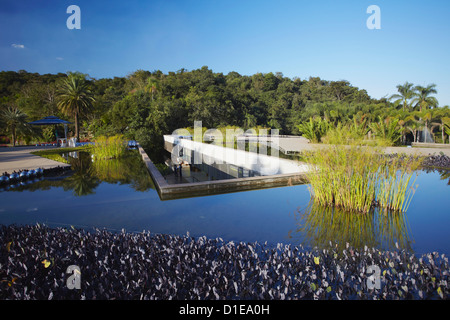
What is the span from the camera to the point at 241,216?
3.66 meters

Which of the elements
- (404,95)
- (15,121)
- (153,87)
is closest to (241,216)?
(15,121)

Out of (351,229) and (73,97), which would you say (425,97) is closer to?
(351,229)

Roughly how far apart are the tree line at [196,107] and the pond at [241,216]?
20.8ft

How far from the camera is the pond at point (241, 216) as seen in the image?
3.01m

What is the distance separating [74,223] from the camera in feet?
11.3

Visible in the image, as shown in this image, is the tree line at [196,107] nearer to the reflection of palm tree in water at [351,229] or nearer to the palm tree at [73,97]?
the palm tree at [73,97]

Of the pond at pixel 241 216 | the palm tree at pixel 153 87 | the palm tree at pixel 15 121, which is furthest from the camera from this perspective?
the palm tree at pixel 153 87

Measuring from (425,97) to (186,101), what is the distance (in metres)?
22.0

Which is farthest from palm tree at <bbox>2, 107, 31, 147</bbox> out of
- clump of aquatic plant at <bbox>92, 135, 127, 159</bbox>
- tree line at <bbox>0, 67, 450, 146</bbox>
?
clump of aquatic plant at <bbox>92, 135, 127, 159</bbox>

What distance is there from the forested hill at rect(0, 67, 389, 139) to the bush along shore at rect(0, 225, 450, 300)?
1534 cm

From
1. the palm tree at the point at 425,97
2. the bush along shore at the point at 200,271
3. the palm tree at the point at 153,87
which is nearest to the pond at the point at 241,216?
the bush along shore at the point at 200,271

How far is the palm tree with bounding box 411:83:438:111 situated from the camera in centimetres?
2407

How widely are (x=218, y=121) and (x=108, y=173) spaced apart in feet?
62.4
